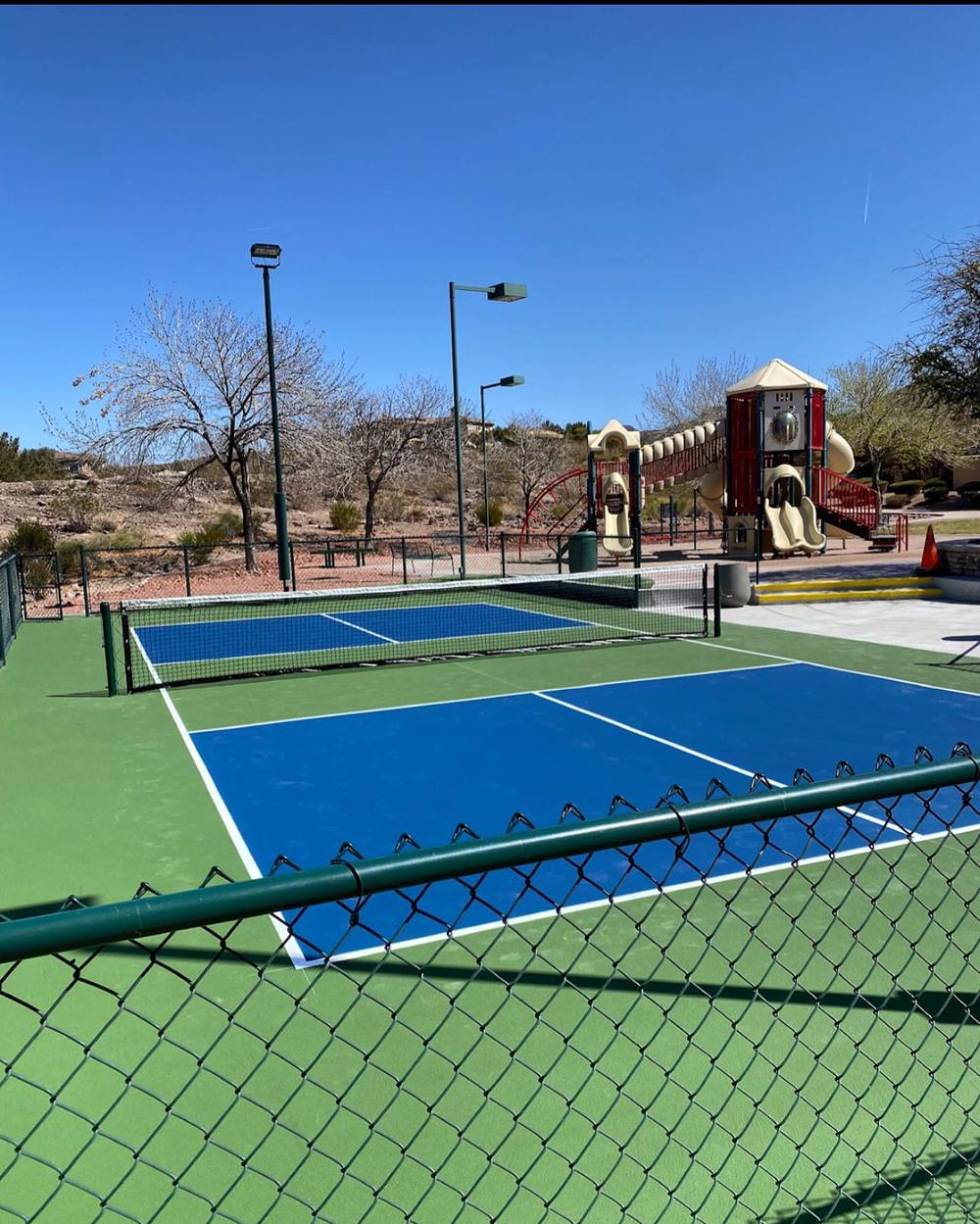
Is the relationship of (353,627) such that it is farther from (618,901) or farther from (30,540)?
(30,540)

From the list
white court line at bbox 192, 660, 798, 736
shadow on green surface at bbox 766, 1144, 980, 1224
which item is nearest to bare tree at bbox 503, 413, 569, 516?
white court line at bbox 192, 660, 798, 736

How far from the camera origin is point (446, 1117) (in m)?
4.05

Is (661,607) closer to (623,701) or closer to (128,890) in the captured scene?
(623,701)

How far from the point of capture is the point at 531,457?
210 feet

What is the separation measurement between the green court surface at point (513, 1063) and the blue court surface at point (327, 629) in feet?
33.6

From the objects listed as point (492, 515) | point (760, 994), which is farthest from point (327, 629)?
point (492, 515)

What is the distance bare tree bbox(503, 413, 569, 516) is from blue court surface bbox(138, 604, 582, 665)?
3892 centimetres

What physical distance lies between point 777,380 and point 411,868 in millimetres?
30500

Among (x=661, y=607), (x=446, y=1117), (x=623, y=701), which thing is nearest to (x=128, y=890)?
(x=446, y=1117)

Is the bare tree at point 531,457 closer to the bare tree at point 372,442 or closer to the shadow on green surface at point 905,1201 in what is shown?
the bare tree at point 372,442

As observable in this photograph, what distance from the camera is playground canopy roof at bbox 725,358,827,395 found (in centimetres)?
3012

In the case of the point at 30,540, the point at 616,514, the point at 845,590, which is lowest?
the point at 845,590

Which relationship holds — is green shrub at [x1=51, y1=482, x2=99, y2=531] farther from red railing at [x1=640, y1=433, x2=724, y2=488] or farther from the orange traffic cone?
the orange traffic cone

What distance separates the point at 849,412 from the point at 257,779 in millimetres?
55797
